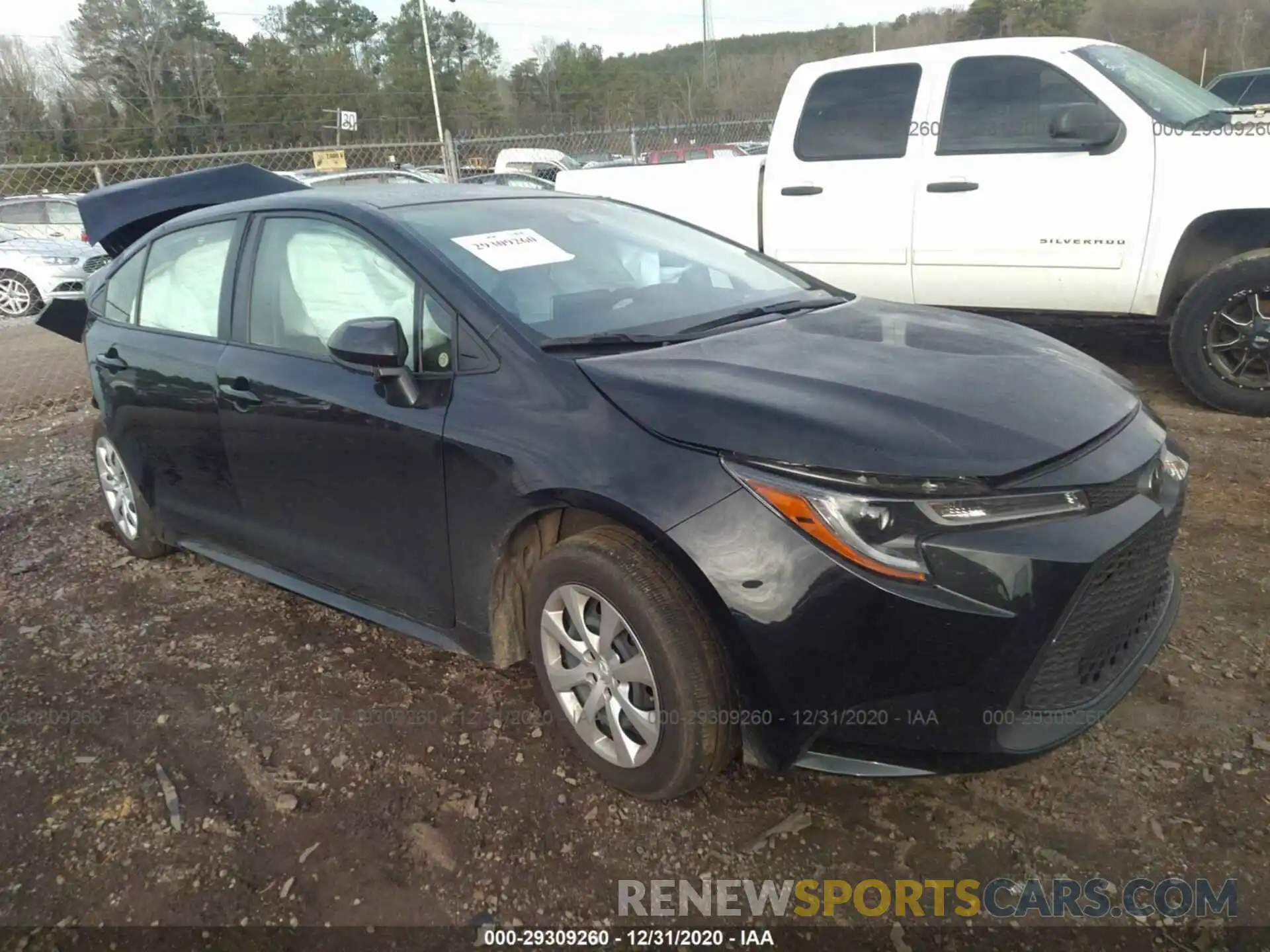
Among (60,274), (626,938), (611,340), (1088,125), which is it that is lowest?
(626,938)

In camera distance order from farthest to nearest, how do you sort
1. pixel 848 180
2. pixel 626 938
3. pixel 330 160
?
pixel 330 160 → pixel 848 180 → pixel 626 938

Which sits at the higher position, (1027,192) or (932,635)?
(1027,192)

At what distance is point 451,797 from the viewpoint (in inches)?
104

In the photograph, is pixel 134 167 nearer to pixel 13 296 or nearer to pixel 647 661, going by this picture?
pixel 13 296

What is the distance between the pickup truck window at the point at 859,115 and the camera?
5.90m

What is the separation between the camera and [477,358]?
272 cm

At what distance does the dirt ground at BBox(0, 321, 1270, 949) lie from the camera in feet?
7.55

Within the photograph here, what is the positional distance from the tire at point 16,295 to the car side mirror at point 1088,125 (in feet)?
40.9

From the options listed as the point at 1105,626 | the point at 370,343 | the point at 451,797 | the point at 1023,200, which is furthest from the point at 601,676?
the point at 1023,200

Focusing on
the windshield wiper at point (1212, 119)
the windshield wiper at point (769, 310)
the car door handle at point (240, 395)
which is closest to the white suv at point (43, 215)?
the car door handle at point (240, 395)

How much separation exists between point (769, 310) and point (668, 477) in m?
1.13

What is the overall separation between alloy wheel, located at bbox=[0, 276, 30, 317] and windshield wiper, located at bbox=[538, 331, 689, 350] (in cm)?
1274

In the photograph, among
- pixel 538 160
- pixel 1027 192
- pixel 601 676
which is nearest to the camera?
pixel 601 676

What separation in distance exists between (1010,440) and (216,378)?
8.91 ft
